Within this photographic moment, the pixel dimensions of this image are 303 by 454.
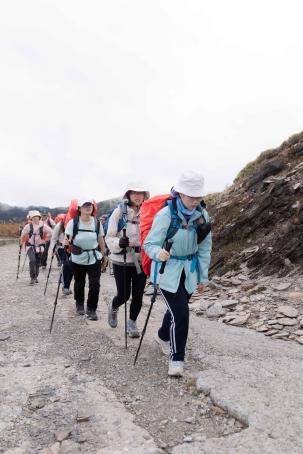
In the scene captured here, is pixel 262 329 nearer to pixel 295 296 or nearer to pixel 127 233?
pixel 295 296

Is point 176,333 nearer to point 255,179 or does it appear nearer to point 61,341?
point 61,341

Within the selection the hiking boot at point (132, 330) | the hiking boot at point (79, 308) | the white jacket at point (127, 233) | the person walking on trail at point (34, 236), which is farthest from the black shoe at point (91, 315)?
the person walking on trail at point (34, 236)

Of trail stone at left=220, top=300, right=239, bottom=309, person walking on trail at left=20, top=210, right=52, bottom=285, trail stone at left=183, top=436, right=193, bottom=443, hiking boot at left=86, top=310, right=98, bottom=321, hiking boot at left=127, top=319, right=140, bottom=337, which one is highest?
person walking on trail at left=20, top=210, right=52, bottom=285

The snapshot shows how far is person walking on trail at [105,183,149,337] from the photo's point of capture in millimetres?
6695

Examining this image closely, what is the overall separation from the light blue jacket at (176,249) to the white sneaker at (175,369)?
927 mm

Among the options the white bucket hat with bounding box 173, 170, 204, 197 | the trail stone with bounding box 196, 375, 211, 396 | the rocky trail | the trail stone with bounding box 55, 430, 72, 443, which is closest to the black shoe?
the rocky trail

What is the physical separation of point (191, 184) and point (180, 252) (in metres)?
0.89

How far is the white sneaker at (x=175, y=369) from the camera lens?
5.16m

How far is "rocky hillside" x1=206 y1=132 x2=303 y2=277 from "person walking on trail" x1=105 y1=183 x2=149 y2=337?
13.9 feet

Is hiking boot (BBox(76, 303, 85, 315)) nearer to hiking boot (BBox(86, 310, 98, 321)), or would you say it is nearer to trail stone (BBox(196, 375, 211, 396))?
hiking boot (BBox(86, 310, 98, 321))

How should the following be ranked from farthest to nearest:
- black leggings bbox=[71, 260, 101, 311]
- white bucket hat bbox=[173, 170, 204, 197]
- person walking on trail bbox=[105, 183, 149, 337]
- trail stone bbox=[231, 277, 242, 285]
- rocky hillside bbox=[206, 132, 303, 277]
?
trail stone bbox=[231, 277, 242, 285]
rocky hillside bbox=[206, 132, 303, 277]
black leggings bbox=[71, 260, 101, 311]
person walking on trail bbox=[105, 183, 149, 337]
white bucket hat bbox=[173, 170, 204, 197]

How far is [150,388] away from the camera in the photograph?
498 centimetres

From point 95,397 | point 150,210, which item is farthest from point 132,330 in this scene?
point 150,210

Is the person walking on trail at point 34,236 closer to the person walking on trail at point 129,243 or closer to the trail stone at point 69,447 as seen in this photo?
the person walking on trail at point 129,243
